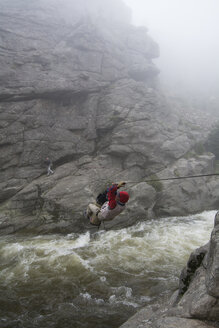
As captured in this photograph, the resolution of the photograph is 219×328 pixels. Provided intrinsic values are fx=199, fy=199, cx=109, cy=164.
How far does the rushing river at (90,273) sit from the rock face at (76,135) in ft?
8.42

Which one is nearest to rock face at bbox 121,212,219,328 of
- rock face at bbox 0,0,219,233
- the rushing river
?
the rushing river

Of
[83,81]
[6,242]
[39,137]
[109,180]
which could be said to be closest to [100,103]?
[83,81]

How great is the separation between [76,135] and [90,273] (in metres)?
18.0

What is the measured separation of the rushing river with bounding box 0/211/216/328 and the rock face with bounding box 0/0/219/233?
257 centimetres

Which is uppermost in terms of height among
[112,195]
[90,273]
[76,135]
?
[76,135]

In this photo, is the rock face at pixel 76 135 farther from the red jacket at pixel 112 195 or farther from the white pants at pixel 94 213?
the red jacket at pixel 112 195

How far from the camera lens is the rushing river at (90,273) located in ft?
26.7

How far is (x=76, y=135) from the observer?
2580cm

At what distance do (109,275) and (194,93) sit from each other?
63.6m

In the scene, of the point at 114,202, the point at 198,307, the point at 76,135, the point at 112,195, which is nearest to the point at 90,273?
the point at 114,202

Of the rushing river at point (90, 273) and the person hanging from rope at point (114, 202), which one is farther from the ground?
the person hanging from rope at point (114, 202)

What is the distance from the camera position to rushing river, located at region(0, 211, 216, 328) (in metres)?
8.15

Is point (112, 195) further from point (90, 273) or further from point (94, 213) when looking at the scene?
point (90, 273)

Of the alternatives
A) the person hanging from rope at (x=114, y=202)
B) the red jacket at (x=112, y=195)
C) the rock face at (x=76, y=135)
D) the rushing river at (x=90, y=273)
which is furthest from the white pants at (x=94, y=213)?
the rock face at (x=76, y=135)
